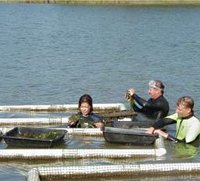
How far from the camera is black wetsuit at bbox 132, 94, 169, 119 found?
11773 mm

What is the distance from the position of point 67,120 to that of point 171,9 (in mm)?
46640

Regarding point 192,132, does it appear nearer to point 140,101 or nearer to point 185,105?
point 185,105

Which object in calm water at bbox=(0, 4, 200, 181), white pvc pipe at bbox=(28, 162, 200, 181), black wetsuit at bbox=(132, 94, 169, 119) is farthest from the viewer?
calm water at bbox=(0, 4, 200, 181)

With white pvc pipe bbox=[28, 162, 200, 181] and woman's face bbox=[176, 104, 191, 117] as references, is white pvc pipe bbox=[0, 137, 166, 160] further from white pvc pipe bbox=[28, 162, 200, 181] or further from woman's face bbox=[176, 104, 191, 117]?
woman's face bbox=[176, 104, 191, 117]

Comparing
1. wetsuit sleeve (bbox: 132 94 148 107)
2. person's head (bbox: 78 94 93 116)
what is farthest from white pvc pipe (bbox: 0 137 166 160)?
wetsuit sleeve (bbox: 132 94 148 107)

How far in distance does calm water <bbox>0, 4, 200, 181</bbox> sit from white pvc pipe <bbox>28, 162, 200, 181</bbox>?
0.71 m

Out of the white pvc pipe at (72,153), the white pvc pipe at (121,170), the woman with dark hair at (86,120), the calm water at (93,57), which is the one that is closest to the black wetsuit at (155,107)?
the woman with dark hair at (86,120)

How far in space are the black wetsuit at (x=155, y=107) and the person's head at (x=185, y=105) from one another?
124cm

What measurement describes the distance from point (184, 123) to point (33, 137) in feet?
9.48

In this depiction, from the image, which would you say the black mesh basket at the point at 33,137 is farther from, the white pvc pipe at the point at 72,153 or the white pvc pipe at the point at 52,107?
the white pvc pipe at the point at 52,107

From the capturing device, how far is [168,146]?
1070 cm

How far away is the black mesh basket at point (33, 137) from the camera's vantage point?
10.3 metres

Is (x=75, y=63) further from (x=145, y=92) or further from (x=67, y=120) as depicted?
(x=67, y=120)

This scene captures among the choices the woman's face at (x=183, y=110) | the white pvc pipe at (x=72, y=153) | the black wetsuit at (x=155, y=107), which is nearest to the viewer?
the white pvc pipe at (x=72, y=153)
